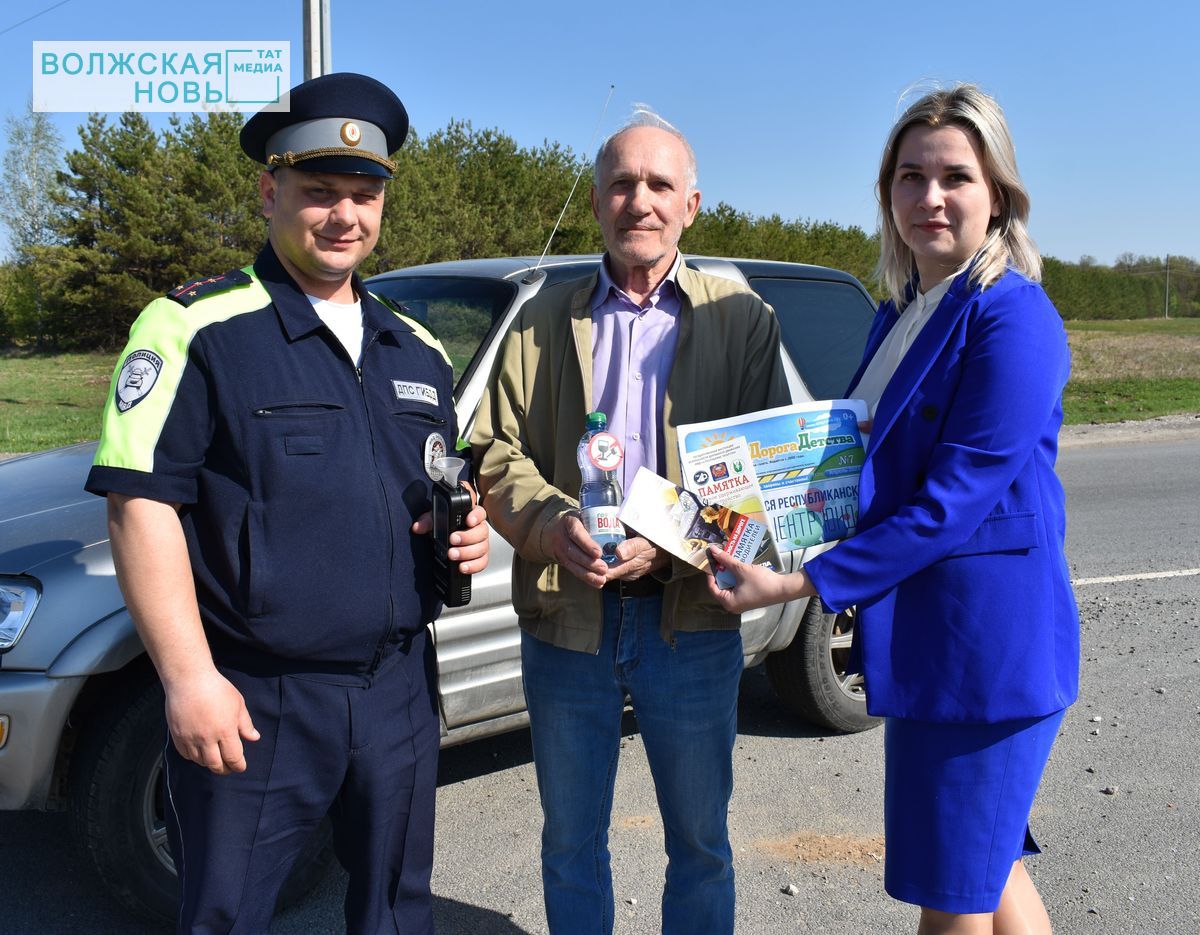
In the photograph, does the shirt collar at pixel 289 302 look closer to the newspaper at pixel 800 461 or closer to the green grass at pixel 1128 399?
the newspaper at pixel 800 461

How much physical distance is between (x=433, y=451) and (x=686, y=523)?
0.57 meters

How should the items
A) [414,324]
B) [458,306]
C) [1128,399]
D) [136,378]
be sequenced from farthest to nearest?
[1128,399]
[458,306]
[414,324]
[136,378]

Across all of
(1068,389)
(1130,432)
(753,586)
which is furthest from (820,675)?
(1068,389)

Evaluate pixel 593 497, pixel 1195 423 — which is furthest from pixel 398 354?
pixel 1195 423

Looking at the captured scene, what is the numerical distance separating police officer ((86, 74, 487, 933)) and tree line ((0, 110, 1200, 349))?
24833 millimetres

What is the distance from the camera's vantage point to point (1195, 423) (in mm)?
15180

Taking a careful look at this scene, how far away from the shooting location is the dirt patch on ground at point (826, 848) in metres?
3.51

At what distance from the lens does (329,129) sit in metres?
2.17

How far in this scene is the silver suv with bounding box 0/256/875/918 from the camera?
110 inches

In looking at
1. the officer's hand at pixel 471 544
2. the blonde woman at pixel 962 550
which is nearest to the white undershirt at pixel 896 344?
the blonde woman at pixel 962 550

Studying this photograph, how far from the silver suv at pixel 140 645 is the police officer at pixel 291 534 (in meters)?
0.88

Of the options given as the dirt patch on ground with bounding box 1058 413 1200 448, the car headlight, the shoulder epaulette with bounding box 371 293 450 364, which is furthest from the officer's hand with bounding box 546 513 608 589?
the dirt patch on ground with bounding box 1058 413 1200 448

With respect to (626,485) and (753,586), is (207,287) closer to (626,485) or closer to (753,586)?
(626,485)

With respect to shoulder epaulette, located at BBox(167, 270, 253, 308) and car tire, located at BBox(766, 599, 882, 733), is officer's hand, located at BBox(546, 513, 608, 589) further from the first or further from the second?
car tire, located at BBox(766, 599, 882, 733)
